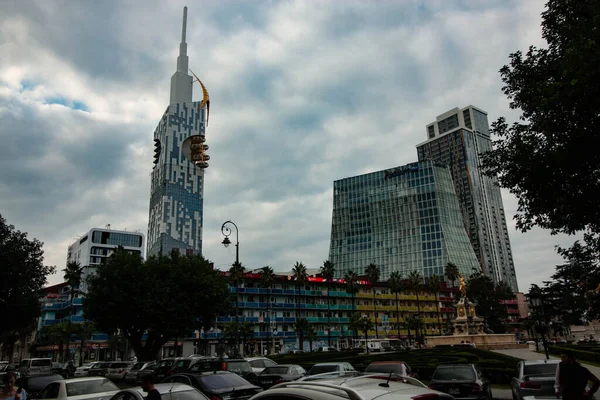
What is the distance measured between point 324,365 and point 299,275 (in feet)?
213

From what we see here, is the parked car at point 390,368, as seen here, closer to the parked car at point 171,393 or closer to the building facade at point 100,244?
the parked car at point 171,393

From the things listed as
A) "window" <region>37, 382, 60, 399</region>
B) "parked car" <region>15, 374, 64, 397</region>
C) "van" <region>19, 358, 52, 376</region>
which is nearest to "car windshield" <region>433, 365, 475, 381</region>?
"window" <region>37, 382, 60, 399</region>

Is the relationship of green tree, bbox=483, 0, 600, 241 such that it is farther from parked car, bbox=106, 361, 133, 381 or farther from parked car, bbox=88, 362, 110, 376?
parked car, bbox=88, 362, 110, 376

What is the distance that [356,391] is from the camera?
4227 mm

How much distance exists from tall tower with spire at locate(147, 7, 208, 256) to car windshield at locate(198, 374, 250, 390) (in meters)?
150

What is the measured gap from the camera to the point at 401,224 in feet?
453

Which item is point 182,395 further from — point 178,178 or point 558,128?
point 178,178

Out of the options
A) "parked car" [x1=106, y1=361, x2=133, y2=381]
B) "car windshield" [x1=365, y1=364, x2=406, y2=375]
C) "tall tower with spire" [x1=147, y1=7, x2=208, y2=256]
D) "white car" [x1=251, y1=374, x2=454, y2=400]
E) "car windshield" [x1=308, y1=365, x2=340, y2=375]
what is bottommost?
"parked car" [x1=106, y1=361, x2=133, y2=381]

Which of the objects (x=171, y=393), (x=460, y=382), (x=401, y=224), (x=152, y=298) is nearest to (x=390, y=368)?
(x=460, y=382)

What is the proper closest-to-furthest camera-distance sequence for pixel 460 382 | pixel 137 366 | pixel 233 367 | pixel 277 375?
pixel 460 382, pixel 277 375, pixel 233 367, pixel 137 366

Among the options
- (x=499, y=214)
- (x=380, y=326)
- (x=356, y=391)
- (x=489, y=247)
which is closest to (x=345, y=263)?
(x=380, y=326)

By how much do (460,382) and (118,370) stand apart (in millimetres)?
32813

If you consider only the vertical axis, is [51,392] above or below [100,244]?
below

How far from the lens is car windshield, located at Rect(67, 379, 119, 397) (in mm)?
12891
